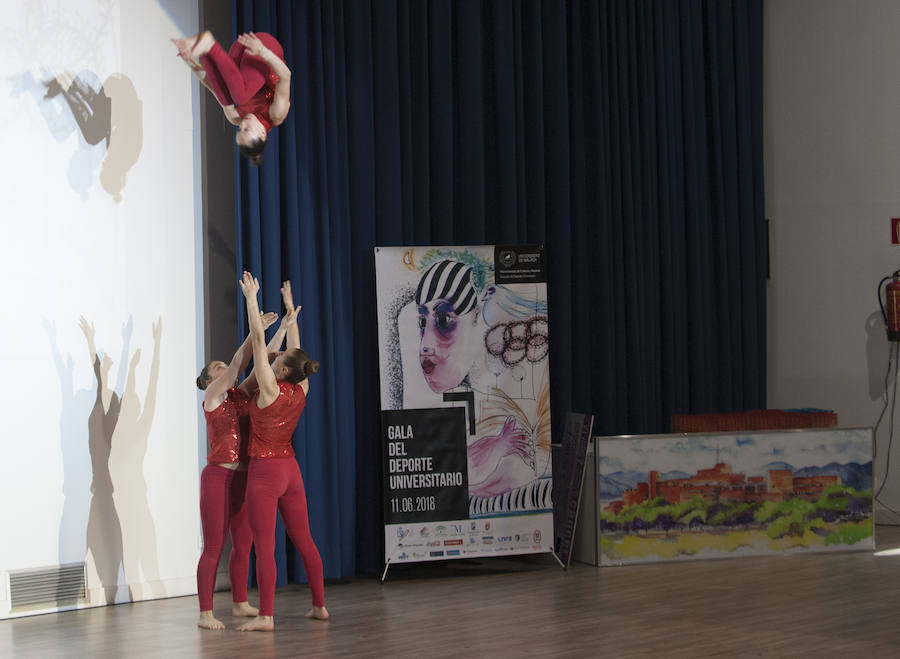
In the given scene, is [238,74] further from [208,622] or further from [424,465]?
[424,465]

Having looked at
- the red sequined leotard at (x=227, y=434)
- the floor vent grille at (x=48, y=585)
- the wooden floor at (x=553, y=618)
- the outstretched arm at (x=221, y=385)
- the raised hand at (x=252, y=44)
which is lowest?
the wooden floor at (x=553, y=618)

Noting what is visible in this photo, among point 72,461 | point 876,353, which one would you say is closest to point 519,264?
point 72,461

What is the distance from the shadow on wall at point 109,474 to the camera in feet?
18.5

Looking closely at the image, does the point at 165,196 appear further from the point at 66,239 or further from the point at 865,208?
the point at 865,208

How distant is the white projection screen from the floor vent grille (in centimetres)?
1

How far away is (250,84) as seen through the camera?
3.57m

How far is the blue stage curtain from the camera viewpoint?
6.16m

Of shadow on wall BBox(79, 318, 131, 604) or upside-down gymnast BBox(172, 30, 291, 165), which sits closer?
upside-down gymnast BBox(172, 30, 291, 165)

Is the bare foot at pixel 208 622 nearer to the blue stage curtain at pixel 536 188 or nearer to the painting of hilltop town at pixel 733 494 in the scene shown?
the blue stage curtain at pixel 536 188

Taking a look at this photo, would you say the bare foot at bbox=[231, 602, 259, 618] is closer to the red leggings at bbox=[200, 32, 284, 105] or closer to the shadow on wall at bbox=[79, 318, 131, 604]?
the shadow on wall at bbox=[79, 318, 131, 604]

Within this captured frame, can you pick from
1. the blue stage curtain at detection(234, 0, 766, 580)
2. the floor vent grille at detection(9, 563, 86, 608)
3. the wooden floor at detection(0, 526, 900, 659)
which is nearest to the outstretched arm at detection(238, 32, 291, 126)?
the wooden floor at detection(0, 526, 900, 659)

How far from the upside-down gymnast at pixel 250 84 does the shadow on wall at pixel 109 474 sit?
2544 millimetres

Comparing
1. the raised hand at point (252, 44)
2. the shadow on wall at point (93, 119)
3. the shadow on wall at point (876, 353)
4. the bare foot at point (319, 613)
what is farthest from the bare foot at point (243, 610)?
the shadow on wall at point (876, 353)

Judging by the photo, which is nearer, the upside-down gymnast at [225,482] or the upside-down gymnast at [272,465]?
the upside-down gymnast at [272,465]
